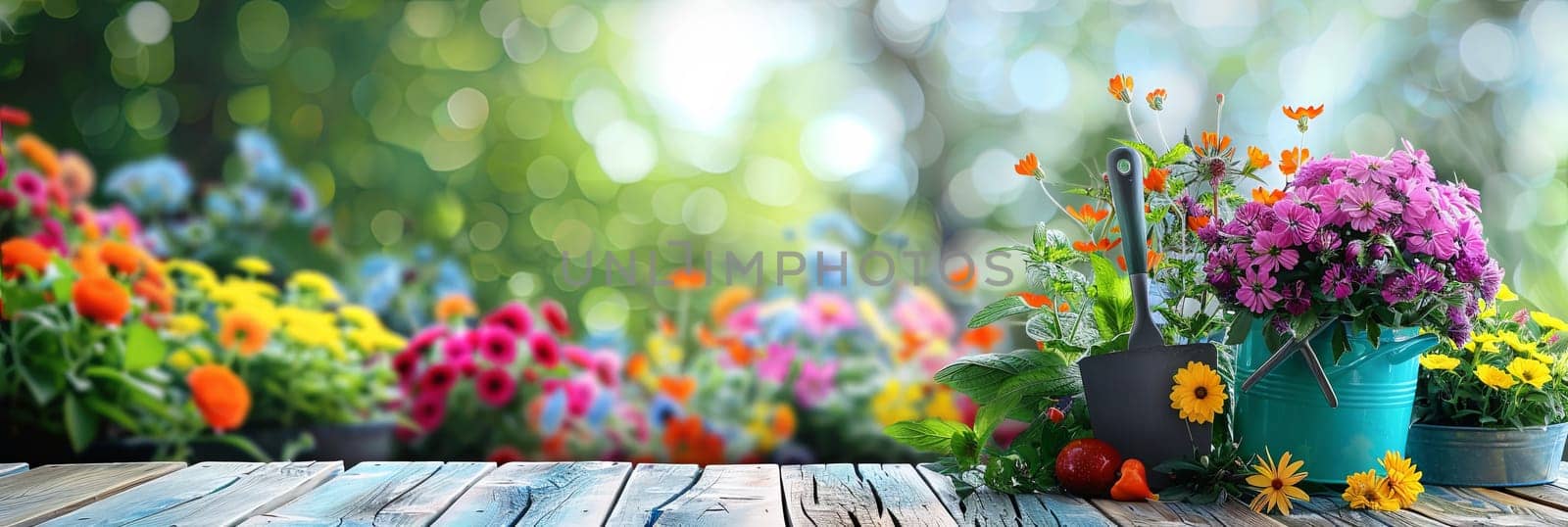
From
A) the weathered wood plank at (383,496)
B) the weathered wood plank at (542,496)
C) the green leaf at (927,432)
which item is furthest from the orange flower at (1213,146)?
the weathered wood plank at (383,496)

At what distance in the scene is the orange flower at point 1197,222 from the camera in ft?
3.12

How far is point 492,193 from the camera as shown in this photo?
2.12m

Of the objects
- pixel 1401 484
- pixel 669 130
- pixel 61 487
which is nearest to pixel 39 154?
pixel 669 130

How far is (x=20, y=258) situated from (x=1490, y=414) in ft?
6.98

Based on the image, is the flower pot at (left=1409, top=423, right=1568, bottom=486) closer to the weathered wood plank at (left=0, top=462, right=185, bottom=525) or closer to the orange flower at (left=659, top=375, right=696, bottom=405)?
the weathered wood plank at (left=0, top=462, right=185, bottom=525)

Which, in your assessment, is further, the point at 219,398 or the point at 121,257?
the point at 121,257

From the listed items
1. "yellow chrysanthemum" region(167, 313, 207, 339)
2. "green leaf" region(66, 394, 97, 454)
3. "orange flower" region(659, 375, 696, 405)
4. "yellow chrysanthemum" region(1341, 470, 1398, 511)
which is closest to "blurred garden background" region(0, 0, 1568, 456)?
"orange flower" region(659, 375, 696, 405)

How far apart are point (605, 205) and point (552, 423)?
0.43 meters

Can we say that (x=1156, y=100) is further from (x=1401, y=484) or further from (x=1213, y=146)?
(x=1401, y=484)

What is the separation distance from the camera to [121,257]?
1988 mm

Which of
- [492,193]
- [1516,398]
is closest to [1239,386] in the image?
[1516,398]

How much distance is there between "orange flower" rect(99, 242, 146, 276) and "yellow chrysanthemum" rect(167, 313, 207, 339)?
4.7 inches

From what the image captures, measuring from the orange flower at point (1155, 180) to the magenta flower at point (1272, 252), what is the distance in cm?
12

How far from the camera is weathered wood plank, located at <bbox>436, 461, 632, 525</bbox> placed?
82 cm
